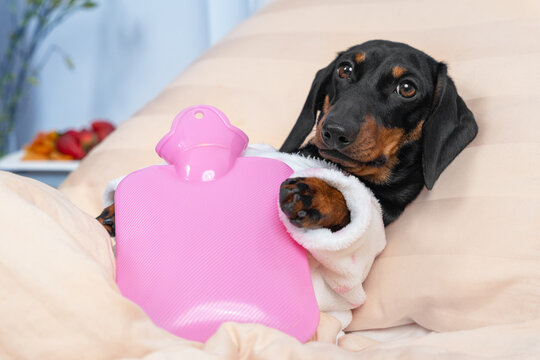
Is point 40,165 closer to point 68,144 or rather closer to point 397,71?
point 68,144

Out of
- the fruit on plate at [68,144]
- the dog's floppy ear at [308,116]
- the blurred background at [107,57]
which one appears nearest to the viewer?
the dog's floppy ear at [308,116]

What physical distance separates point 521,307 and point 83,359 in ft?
2.58

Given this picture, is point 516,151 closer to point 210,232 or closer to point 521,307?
point 521,307

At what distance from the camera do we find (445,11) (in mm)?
1603

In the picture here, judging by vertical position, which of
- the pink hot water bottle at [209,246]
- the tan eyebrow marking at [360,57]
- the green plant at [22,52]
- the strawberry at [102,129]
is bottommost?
the strawberry at [102,129]

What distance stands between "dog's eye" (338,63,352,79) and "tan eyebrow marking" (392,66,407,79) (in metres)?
0.11

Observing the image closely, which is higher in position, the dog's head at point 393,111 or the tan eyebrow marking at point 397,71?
the tan eyebrow marking at point 397,71

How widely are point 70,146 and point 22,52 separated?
0.78 m

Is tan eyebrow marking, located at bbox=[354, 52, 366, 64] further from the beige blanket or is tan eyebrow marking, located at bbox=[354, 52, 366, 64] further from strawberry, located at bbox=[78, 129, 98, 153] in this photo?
strawberry, located at bbox=[78, 129, 98, 153]

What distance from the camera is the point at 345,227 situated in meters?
1.06

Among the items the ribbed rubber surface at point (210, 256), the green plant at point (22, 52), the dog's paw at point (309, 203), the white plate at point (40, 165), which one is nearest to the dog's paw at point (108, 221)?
the ribbed rubber surface at point (210, 256)

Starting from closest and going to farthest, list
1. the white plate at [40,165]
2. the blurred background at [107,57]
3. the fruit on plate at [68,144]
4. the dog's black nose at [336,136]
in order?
the dog's black nose at [336,136] → the white plate at [40,165] → the fruit on plate at [68,144] → the blurred background at [107,57]

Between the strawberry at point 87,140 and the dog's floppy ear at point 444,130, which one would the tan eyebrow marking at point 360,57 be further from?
the strawberry at point 87,140

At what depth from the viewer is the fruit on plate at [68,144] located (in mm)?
2703
